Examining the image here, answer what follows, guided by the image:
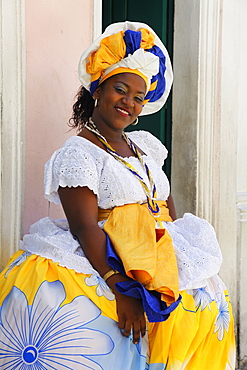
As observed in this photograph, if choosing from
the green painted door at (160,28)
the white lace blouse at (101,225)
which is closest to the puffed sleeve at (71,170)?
the white lace blouse at (101,225)

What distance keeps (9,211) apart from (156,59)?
0.99 m

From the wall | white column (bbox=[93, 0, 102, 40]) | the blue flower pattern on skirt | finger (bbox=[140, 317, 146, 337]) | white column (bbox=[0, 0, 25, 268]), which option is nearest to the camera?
the blue flower pattern on skirt

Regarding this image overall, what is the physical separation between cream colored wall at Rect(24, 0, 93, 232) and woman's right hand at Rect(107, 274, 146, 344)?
0.89 metres

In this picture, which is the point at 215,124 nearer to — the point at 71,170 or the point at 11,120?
the point at 11,120

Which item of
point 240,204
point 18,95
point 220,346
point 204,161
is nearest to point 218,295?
point 220,346

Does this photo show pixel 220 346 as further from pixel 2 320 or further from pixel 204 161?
pixel 204 161

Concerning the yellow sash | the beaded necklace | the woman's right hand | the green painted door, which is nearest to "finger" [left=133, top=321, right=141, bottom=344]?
the woman's right hand

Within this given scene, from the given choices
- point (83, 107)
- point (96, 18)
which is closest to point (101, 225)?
point (83, 107)

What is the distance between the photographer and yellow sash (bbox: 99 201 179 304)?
1967 mm

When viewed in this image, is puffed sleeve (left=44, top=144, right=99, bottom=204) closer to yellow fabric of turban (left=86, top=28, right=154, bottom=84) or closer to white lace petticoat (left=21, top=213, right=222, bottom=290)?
white lace petticoat (left=21, top=213, right=222, bottom=290)

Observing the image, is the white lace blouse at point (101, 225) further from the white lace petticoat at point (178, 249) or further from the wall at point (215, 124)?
the wall at point (215, 124)

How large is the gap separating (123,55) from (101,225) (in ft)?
2.46

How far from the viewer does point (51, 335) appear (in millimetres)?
1916

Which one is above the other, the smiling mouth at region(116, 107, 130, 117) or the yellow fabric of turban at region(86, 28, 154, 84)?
the yellow fabric of turban at region(86, 28, 154, 84)
